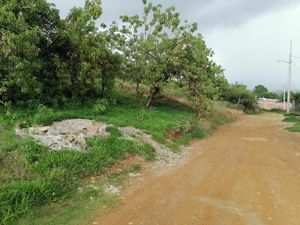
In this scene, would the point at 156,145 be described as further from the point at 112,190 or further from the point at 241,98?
Answer: the point at 241,98

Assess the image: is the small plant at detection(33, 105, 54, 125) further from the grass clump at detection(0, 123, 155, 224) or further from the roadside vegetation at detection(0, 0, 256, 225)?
the grass clump at detection(0, 123, 155, 224)

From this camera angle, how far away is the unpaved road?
5633mm

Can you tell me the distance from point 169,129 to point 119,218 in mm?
8291

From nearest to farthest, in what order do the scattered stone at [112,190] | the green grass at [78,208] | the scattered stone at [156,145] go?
the green grass at [78,208]
the scattered stone at [112,190]
the scattered stone at [156,145]

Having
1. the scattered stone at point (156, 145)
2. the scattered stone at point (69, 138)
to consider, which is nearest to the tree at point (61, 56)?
the scattered stone at point (156, 145)

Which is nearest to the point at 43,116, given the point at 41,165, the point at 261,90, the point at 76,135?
the point at 76,135

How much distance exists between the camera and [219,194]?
22.7 feet

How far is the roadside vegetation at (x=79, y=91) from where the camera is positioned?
636 centimetres

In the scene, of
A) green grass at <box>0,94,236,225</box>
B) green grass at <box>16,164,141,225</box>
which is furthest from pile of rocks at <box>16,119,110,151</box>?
green grass at <box>16,164,141,225</box>

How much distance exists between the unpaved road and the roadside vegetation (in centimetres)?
75

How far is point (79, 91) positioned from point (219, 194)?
920cm

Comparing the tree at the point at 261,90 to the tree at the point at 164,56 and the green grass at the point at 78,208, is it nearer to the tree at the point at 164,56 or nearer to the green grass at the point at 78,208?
the tree at the point at 164,56

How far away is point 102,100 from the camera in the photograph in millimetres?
14664

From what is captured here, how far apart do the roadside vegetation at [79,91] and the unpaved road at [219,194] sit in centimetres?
75
